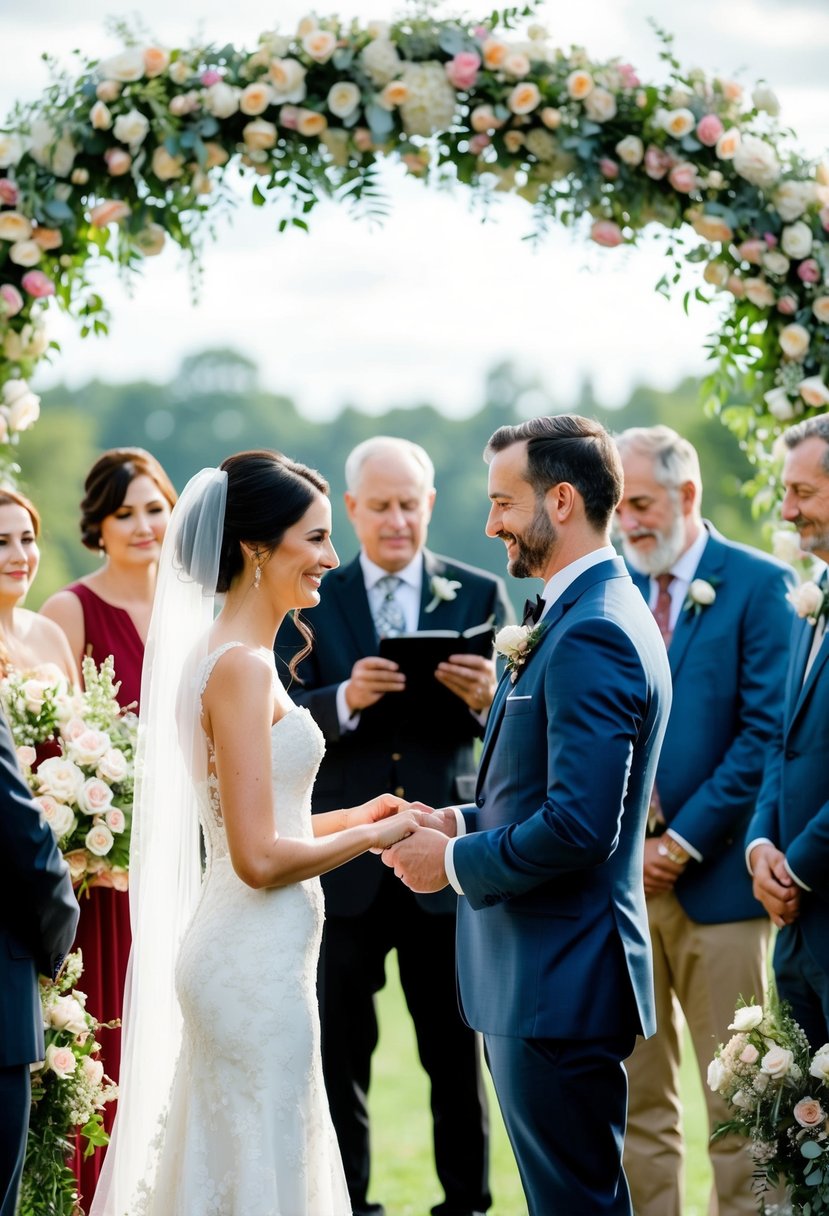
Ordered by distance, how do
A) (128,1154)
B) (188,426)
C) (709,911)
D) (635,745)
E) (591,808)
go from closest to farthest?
(591,808) → (635,745) → (128,1154) → (709,911) → (188,426)

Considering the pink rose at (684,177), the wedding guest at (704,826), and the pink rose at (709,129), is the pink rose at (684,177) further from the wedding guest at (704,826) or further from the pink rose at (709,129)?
the wedding guest at (704,826)

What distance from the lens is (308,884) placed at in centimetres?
416

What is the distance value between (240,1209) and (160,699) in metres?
1.37

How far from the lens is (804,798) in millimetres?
4984

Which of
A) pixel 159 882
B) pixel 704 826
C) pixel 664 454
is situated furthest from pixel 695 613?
pixel 159 882

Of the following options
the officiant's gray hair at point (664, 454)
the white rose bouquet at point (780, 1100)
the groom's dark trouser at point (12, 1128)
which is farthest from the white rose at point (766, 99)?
the groom's dark trouser at point (12, 1128)

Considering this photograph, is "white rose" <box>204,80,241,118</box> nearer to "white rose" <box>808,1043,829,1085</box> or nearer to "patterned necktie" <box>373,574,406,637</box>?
"patterned necktie" <box>373,574,406,637</box>

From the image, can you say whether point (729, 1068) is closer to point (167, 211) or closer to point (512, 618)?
point (512, 618)

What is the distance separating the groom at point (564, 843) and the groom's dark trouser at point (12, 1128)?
1.19 meters

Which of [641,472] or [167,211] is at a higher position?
[167,211]

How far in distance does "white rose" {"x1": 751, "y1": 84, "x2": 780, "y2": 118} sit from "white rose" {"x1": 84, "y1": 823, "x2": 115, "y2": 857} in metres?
3.81

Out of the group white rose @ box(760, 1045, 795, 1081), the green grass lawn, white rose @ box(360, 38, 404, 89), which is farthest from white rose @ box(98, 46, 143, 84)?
the green grass lawn

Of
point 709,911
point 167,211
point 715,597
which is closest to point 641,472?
point 715,597

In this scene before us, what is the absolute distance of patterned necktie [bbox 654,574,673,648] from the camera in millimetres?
5914
